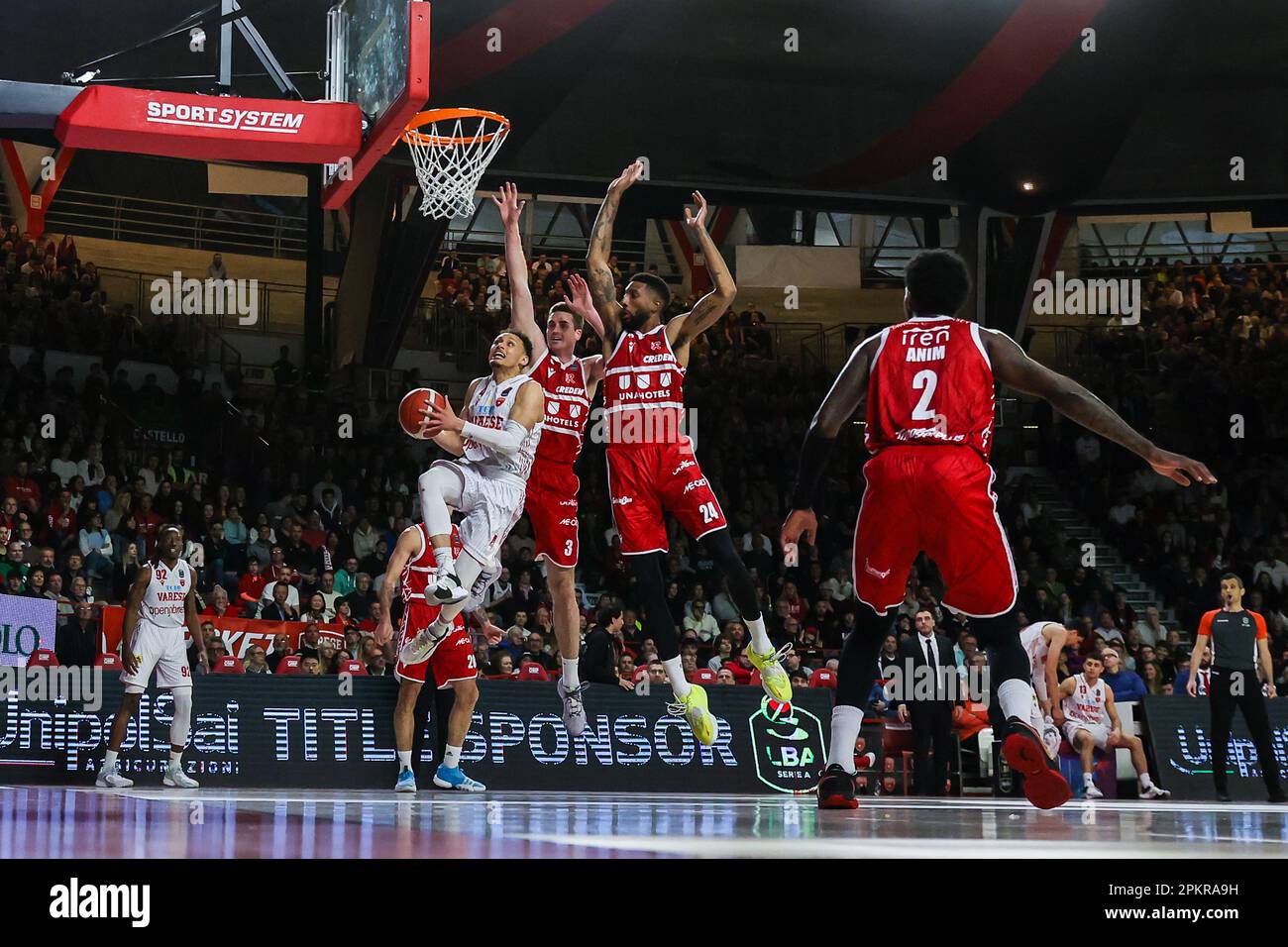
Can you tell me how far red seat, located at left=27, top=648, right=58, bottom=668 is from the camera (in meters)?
12.9

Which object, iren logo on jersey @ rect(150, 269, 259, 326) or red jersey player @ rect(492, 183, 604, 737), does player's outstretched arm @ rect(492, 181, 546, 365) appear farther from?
iren logo on jersey @ rect(150, 269, 259, 326)

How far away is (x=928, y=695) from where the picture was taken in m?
14.1

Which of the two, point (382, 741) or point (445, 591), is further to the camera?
point (382, 741)

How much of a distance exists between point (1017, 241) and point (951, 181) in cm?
145

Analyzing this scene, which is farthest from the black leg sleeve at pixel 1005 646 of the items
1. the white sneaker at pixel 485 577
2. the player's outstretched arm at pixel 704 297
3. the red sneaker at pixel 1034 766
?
the white sneaker at pixel 485 577

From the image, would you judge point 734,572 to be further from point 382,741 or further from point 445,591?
point 382,741


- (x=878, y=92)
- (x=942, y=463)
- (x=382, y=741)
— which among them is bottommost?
(x=382, y=741)

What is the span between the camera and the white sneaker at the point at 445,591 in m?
8.53

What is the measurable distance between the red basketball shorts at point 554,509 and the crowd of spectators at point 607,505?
4.35m

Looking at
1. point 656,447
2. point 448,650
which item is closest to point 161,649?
point 448,650

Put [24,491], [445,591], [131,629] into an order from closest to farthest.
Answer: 1. [445,591]
2. [131,629]
3. [24,491]

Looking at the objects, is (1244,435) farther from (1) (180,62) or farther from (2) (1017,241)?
(1) (180,62)

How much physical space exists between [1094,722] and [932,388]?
9.13 m

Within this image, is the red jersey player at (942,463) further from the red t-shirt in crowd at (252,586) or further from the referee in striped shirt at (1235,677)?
the red t-shirt in crowd at (252,586)
